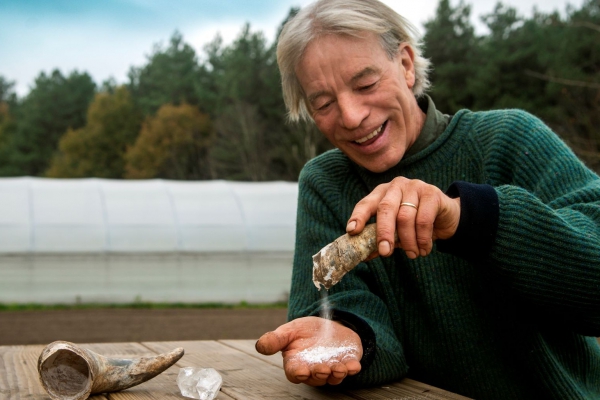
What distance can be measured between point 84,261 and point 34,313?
139cm

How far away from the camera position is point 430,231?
1.73 meters

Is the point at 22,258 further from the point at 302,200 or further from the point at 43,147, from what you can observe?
the point at 43,147

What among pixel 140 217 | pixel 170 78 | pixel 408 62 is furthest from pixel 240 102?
pixel 408 62

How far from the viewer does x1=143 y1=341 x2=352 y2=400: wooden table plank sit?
1.96 m

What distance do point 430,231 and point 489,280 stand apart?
66 centimetres

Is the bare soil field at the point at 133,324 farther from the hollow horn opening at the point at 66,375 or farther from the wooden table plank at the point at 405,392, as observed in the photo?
the hollow horn opening at the point at 66,375

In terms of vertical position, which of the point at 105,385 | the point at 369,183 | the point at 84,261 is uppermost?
the point at 369,183

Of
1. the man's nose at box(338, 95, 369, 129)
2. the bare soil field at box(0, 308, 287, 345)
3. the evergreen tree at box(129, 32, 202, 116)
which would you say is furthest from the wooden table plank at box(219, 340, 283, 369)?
the evergreen tree at box(129, 32, 202, 116)

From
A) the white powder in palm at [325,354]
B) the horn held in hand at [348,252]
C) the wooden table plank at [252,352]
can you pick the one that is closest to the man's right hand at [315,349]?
the white powder in palm at [325,354]

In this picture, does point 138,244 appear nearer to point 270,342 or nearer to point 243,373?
point 243,373

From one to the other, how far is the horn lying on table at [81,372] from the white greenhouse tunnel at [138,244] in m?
12.8

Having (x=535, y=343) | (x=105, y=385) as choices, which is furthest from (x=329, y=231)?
(x=105, y=385)

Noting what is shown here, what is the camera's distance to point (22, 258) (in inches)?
546

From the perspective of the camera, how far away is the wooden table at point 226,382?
192 cm
